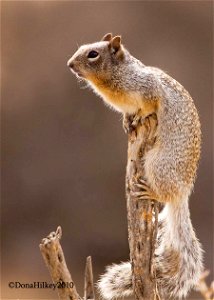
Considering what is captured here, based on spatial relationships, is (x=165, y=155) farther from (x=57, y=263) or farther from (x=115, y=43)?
(x=57, y=263)

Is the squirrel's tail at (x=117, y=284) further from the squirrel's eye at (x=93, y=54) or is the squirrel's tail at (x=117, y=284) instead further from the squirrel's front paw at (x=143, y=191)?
the squirrel's eye at (x=93, y=54)

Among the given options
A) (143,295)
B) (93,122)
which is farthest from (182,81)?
(143,295)

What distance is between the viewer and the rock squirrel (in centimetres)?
473

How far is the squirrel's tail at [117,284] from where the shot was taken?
185 inches

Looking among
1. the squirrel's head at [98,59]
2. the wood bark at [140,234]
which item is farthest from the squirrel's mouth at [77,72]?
the wood bark at [140,234]

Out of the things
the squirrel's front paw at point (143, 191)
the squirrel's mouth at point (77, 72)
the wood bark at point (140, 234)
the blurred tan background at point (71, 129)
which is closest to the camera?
the wood bark at point (140, 234)

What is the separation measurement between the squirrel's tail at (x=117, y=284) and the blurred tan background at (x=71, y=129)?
14.1ft

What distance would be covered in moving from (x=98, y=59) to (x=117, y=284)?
1355mm

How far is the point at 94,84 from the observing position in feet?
16.5

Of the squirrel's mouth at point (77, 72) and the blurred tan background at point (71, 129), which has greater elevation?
the blurred tan background at point (71, 129)

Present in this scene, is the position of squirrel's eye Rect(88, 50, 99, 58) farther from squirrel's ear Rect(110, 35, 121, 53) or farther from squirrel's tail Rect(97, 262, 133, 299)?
squirrel's tail Rect(97, 262, 133, 299)

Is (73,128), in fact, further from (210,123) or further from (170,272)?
(170,272)

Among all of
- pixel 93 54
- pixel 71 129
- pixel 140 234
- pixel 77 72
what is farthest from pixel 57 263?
pixel 71 129

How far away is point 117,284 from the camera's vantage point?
4715mm
